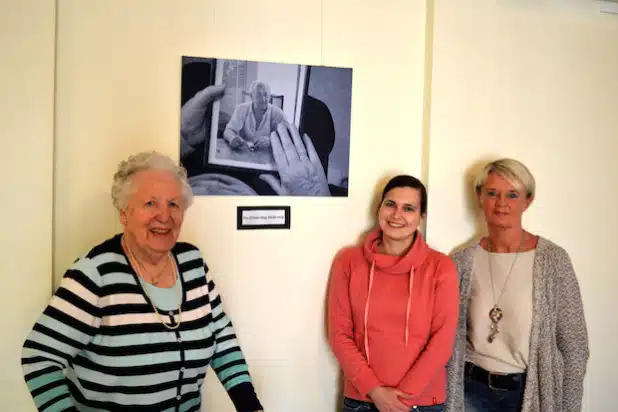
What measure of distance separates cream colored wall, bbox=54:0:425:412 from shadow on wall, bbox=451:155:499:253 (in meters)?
0.24

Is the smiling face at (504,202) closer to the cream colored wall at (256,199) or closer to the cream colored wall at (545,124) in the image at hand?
the cream colored wall at (545,124)

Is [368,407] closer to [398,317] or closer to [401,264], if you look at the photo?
[398,317]

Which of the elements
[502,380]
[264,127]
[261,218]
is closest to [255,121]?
[264,127]

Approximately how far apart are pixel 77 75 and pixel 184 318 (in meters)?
1.07

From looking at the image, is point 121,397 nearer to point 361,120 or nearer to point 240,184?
point 240,184

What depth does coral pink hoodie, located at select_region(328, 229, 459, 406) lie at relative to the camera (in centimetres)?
185

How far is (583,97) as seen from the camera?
2354mm

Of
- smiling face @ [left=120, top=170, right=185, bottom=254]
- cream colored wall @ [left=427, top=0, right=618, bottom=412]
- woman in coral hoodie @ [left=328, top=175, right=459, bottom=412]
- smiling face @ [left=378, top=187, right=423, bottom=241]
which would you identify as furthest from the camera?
cream colored wall @ [left=427, top=0, right=618, bottom=412]

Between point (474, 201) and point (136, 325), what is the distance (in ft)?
5.20

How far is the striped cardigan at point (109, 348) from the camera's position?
1.30 metres

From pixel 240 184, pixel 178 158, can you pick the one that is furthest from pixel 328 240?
pixel 178 158

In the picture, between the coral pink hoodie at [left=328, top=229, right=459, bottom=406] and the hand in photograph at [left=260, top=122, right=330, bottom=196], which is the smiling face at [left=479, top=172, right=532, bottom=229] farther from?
the hand in photograph at [left=260, top=122, right=330, bottom=196]

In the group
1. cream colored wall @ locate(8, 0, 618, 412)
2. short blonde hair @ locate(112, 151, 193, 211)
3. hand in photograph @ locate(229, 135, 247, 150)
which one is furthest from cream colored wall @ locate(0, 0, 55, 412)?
hand in photograph @ locate(229, 135, 247, 150)

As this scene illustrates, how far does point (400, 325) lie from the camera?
1.87 meters
